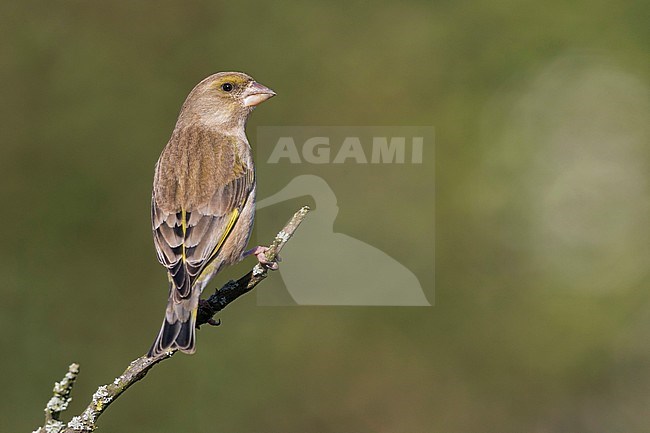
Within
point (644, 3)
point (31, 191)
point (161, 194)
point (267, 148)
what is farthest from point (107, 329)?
point (644, 3)

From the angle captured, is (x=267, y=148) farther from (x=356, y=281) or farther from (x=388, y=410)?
(x=388, y=410)

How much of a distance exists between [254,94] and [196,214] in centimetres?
95

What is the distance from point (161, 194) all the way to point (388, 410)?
3478mm

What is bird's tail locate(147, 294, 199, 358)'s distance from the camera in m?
3.55

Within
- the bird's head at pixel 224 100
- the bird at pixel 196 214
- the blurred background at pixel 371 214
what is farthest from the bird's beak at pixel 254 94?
the blurred background at pixel 371 214

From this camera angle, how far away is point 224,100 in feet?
15.9

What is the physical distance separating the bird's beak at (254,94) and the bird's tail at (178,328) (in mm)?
1234

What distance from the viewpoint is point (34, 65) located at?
780 centimetres

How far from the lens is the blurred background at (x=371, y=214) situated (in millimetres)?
6938

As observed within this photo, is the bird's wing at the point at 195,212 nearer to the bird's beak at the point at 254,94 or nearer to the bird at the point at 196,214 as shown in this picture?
the bird at the point at 196,214

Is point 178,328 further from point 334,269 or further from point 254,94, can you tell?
point 334,269

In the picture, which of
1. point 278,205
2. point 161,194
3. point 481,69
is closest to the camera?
point 161,194

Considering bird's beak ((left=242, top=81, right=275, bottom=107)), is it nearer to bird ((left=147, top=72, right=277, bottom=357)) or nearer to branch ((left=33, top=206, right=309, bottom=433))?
bird ((left=147, top=72, right=277, bottom=357))

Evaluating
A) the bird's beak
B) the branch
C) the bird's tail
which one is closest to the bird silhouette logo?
the bird's beak
